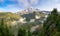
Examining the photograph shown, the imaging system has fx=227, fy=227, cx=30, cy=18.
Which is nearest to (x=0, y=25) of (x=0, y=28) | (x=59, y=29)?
(x=0, y=28)

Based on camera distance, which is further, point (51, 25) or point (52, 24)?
point (52, 24)

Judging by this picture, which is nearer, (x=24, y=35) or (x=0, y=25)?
(x=0, y=25)

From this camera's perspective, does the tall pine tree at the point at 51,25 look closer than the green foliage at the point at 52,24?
No

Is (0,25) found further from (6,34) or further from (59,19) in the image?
(59,19)

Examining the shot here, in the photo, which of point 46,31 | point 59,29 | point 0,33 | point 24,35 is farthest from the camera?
point 46,31

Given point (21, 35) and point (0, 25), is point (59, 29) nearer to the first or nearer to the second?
point (21, 35)

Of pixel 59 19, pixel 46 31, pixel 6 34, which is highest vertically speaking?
pixel 6 34

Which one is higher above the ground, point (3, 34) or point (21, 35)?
point (3, 34)

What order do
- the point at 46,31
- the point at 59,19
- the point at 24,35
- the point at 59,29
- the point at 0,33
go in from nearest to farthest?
1. the point at 0,33
2. the point at 24,35
3. the point at 59,29
4. the point at 59,19
5. the point at 46,31

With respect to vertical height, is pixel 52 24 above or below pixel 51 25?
above

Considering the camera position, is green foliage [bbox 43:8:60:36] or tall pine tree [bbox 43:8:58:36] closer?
green foliage [bbox 43:8:60:36]

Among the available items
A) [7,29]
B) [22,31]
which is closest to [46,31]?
[22,31]
